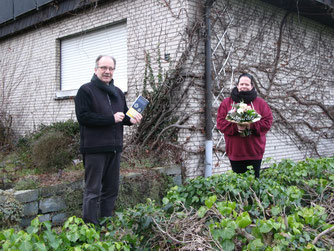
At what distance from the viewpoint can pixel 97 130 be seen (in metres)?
3.56

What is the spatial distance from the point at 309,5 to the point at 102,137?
21.8 feet

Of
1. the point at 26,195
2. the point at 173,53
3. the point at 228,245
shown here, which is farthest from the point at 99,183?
the point at 173,53

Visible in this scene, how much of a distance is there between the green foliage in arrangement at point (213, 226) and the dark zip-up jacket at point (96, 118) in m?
1.07

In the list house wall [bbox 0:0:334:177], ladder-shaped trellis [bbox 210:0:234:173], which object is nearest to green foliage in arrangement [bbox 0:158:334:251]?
house wall [bbox 0:0:334:177]

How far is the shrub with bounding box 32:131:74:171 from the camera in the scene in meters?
5.66

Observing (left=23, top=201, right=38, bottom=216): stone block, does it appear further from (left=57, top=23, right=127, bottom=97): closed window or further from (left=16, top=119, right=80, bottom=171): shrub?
(left=57, top=23, right=127, bottom=97): closed window

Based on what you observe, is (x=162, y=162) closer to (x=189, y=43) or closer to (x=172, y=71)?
(x=172, y=71)

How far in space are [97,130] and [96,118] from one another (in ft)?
0.54

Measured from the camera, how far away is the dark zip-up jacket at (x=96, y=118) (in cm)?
347

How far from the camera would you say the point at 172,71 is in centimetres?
622

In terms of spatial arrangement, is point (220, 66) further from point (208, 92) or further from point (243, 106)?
point (243, 106)

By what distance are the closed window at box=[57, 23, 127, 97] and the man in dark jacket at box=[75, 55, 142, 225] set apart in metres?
3.59

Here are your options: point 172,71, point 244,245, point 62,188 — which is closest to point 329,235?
point 244,245

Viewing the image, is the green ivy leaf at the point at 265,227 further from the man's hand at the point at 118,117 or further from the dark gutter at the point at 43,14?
the dark gutter at the point at 43,14
